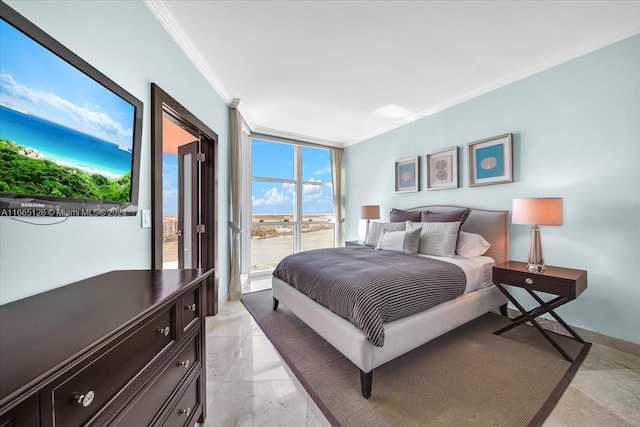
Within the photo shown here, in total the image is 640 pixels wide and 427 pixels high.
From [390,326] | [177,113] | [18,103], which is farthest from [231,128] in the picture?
[390,326]

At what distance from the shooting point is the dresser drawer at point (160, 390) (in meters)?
0.86

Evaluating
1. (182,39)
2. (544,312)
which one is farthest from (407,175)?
(182,39)

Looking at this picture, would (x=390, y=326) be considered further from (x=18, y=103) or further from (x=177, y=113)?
(x=177, y=113)

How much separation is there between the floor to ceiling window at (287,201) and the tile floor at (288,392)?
2558 millimetres

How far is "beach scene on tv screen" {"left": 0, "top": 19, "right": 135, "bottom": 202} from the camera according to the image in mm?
857

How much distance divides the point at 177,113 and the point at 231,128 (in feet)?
Answer: 4.42

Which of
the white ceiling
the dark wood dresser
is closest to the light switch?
the dark wood dresser

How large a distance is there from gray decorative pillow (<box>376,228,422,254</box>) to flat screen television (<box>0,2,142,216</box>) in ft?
8.76

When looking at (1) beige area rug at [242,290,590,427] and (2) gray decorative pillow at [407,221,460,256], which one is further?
(2) gray decorative pillow at [407,221,460,256]

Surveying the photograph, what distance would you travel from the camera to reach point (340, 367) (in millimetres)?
1972

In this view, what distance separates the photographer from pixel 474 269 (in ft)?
8.21

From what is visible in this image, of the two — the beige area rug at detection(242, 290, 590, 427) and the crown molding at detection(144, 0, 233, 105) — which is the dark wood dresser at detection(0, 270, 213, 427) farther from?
the crown molding at detection(144, 0, 233, 105)

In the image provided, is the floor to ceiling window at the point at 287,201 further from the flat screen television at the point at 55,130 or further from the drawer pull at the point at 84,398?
the drawer pull at the point at 84,398

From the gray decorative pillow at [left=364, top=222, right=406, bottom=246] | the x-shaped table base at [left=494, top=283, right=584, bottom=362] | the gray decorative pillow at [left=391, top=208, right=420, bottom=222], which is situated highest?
the gray decorative pillow at [left=391, top=208, right=420, bottom=222]
